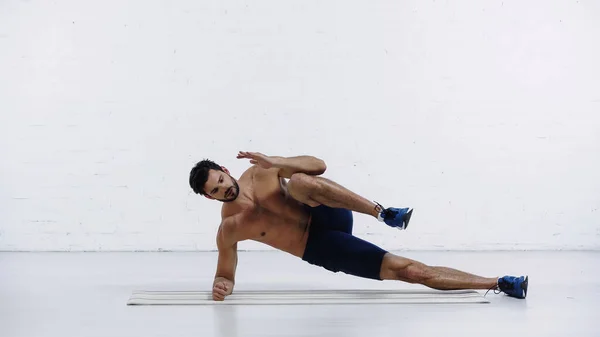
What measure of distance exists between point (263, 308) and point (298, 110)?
3.30 m

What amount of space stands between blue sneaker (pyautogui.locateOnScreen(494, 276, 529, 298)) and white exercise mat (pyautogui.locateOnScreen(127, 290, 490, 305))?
14 centimetres

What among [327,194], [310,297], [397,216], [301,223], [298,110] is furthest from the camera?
[298,110]

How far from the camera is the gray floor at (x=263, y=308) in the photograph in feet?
10.9

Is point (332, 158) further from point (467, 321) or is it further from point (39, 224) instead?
point (467, 321)

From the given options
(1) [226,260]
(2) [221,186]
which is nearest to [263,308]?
(1) [226,260]

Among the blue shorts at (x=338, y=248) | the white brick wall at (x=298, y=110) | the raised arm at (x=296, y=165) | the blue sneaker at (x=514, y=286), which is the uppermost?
the white brick wall at (x=298, y=110)

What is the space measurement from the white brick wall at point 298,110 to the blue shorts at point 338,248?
104 inches

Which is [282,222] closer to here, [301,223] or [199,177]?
[301,223]

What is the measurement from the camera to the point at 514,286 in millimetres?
4098

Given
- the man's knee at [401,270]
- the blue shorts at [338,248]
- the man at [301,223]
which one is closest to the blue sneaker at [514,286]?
the man at [301,223]

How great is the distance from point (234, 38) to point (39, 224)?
7.92 feet

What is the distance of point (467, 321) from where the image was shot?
136 inches

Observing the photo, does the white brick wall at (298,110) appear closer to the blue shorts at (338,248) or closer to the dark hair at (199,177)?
the blue shorts at (338,248)

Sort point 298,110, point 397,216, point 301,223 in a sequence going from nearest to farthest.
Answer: point 397,216 < point 301,223 < point 298,110
